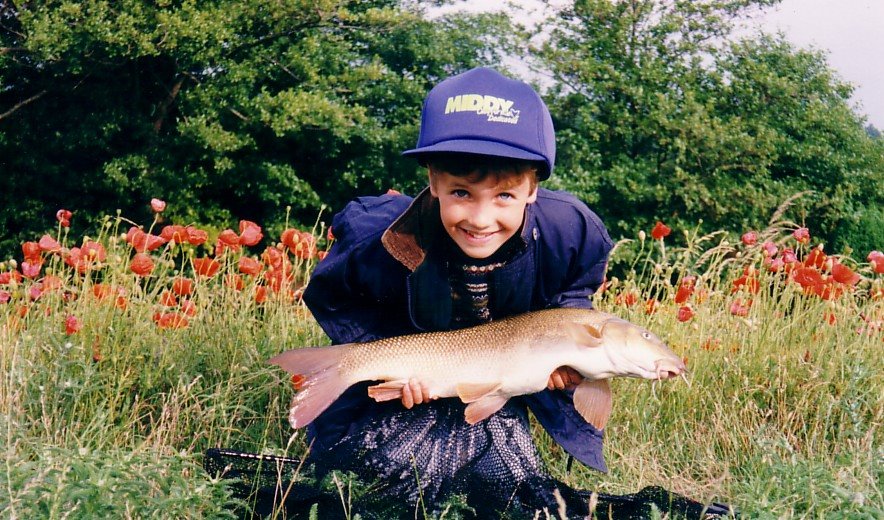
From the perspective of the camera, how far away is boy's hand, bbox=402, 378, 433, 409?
263cm

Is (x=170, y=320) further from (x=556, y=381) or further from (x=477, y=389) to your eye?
(x=556, y=381)

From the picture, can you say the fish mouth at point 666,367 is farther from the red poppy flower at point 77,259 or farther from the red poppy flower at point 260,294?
the red poppy flower at point 77,259

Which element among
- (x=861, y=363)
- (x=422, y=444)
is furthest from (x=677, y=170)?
(x=422, y=444)

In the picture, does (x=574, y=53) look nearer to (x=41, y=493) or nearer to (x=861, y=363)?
(x=861, y=363)

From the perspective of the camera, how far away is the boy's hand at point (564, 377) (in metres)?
2.74

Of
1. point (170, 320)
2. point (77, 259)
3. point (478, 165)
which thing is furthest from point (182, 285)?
point (478, 165)

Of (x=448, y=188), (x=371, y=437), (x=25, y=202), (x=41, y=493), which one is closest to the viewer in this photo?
(x=41, y=493)

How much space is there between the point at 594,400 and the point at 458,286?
0.55 m

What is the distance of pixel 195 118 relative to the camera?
46.2ft

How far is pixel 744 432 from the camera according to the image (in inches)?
137

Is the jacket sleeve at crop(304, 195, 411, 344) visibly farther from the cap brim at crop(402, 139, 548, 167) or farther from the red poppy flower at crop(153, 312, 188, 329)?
the red poppy flower at crop(153, 312, 188, 329)

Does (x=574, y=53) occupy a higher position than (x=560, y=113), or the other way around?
(x=574, y=53)

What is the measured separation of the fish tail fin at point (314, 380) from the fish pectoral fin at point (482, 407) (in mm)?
364

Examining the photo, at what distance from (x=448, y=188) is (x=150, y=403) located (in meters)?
1.75
